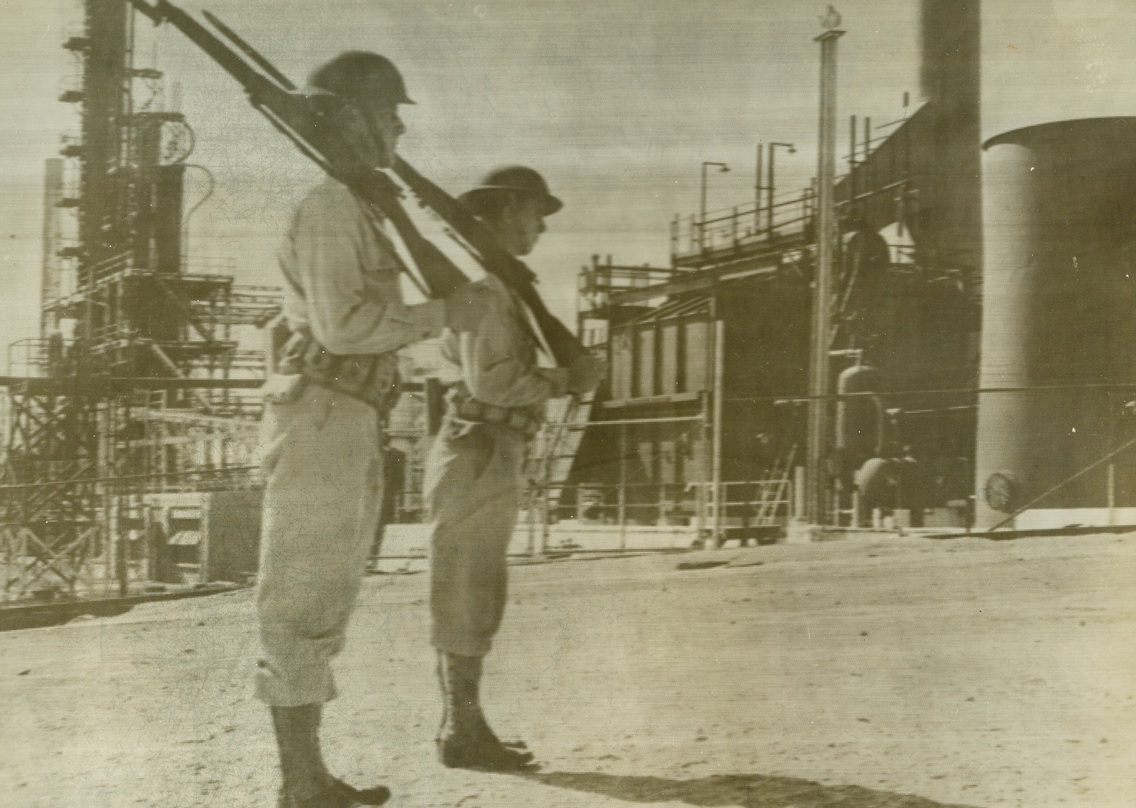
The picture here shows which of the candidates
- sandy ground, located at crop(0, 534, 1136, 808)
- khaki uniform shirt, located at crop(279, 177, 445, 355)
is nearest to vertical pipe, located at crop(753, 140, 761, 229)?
sandy ground, located at crop(0, 534, 1136, 808)

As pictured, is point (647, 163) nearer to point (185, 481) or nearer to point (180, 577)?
point (185, 481)

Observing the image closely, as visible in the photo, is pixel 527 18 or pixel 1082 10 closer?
pixel 527 18

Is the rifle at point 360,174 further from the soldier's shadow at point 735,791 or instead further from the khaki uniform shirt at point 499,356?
the soldier's shadow at point 735,791

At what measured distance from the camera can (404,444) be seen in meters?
2.12

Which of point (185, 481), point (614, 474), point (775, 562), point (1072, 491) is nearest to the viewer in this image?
point (185, 481)

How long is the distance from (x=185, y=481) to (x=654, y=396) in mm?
1154

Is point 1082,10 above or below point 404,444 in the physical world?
above

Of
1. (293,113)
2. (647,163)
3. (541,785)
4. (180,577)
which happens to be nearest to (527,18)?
(647,163)

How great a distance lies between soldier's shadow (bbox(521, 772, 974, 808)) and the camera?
2184 mm

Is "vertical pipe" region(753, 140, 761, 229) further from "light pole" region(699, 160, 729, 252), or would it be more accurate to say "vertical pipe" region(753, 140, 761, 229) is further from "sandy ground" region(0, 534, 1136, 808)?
"sandy ground" region(0, 534, 1136, 808)

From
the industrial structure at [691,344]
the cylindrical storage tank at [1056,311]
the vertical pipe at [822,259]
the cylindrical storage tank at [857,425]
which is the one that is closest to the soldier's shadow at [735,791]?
the industrial structure at [691,344]

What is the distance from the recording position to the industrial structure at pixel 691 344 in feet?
7.49

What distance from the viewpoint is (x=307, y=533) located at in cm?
187

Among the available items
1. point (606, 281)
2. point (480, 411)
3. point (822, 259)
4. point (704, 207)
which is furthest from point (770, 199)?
point (480, 411)
